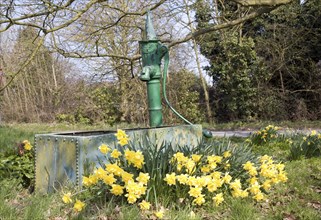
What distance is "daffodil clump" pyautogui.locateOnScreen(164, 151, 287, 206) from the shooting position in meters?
2.64

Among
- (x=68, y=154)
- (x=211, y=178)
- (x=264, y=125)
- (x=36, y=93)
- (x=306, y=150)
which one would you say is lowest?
(x=264, y=125)

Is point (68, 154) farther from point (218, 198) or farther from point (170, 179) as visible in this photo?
point (218, 198)

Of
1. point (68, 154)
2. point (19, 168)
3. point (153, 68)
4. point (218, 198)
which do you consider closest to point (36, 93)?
point (19, 168)

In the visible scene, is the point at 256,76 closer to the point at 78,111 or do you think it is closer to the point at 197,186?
the point at 78,111

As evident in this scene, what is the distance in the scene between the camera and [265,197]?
10.5 ft

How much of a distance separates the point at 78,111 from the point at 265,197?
Answer: 15396 mm

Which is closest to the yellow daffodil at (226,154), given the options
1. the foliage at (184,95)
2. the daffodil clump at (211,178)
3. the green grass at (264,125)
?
the daffodil clump at (211,178)

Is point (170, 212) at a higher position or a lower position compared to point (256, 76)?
lower

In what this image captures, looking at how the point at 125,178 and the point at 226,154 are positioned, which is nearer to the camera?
the point at 125,178

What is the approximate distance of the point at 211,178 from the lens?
2.87m

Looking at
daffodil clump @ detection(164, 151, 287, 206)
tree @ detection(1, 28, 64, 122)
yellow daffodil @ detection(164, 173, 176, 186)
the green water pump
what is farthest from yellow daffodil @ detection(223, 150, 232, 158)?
tree @ detection(1, 28, 64, 122)

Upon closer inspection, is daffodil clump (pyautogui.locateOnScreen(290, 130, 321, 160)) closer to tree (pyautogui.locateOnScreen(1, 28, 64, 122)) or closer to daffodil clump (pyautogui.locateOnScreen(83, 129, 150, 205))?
daffodil clump (pyautogui.locateOnScreen(83, 129, 150, 205))

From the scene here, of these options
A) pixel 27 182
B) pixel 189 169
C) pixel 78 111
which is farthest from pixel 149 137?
pixel 78 111

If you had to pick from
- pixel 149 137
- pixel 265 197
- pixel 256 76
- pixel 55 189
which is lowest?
pixel 265 197
